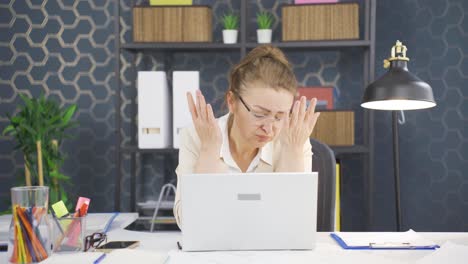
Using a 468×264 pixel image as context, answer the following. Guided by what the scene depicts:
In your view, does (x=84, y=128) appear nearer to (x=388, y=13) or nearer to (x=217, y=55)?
(x=217, y=55)

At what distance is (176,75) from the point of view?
260cm

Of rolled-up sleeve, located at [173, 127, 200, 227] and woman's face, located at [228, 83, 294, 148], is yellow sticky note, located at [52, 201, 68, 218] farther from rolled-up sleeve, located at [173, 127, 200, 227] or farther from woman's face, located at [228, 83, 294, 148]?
woman's face, located at [228, 83, 294, 148]

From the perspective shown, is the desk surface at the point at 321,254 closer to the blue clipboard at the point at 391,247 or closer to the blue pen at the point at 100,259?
the blue clipboard at the point at 391,247

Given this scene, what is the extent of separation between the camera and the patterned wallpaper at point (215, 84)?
290cm

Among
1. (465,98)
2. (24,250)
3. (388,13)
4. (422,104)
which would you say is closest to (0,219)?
(24,250)

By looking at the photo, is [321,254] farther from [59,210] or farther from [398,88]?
[398,88]

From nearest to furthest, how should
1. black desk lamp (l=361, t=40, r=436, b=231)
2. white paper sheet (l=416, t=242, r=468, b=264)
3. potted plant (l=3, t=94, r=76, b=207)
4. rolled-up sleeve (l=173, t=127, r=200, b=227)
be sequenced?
1. white paper sheet (l=416, t=242, r=468, b=264)
2. rolled-up sleeve (l=173, t=127, r=200, b=227)
3. black desk lamp (l=361, t=40, r=436, b=231)
4. potted plant (l=3, t=94, r=76, b=207)

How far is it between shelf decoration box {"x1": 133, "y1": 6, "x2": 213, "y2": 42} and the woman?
2.49 ft

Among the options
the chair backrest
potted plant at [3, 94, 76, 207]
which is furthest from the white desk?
potted plant at [3, 94, 76, 207]

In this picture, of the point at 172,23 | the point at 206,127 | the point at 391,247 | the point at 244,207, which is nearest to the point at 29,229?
the point at 244,207

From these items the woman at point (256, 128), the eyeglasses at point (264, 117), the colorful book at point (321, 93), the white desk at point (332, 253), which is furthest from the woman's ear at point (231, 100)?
the colorful book at point (321, 93)

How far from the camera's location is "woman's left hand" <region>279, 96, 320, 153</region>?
5.67ft

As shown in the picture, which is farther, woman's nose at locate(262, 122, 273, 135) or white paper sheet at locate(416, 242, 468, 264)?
woman's nose at locate(262, 122, 273, 135)

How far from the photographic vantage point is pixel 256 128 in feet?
5.83
